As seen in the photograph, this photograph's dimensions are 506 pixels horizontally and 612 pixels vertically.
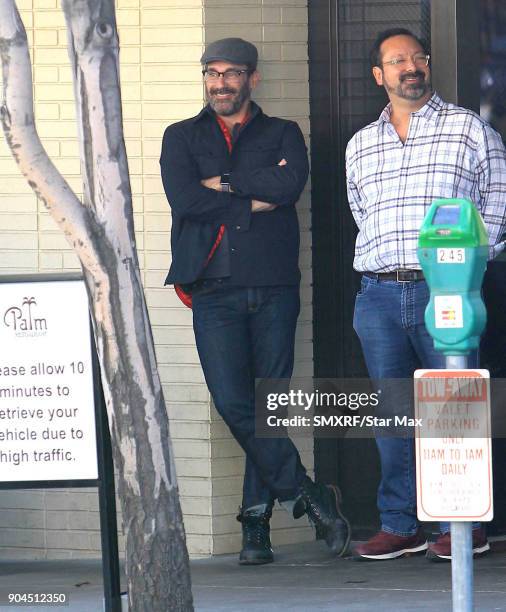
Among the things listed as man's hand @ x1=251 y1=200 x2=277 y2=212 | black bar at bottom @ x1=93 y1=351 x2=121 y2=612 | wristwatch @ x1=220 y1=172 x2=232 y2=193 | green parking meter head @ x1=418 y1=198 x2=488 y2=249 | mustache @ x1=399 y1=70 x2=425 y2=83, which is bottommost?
black bar at bottom @ x1=93 y1=351 x2=121 y2=612

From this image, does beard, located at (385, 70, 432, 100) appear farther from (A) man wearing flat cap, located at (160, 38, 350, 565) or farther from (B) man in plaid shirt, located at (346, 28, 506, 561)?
(A) man wearing flat cap, located at (160, 38, 350, 565)

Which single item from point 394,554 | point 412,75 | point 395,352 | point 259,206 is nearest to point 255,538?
point 394,554

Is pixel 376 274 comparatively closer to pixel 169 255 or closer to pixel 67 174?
pixel 169 255

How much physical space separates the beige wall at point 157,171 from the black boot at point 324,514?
35 cm

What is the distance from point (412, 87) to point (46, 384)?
211 centimetres

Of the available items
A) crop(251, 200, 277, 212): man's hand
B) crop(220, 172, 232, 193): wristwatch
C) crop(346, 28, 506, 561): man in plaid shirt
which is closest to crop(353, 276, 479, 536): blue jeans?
crop(346, 28, 506, 561): man in plaid shirt

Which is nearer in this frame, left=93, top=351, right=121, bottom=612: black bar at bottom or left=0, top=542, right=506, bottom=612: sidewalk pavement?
left=93, top=351, right=121, bottom=612: black bar at bottom

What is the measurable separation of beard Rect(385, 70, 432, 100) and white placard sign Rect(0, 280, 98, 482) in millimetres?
1784

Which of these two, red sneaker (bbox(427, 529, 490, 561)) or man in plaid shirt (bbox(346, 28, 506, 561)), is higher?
man in plaid shirt (bbox(346, 28, 506, 561))

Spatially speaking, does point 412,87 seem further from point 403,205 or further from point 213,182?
point 213,182

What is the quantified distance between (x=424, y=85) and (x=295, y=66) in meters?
0.78

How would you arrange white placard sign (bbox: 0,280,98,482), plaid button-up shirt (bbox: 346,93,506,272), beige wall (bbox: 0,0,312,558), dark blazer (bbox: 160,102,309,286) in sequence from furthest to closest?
beige wall (bbox: 0,0,312,558)
dark blazer (bbox: 160,102,309,286)
plaid button-up shirt (bbox: 346,93,506,272)
white placard sign (bbox: 0,280,98,482)

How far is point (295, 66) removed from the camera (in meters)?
6.81

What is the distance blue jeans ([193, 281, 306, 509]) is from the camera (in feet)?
21.2
